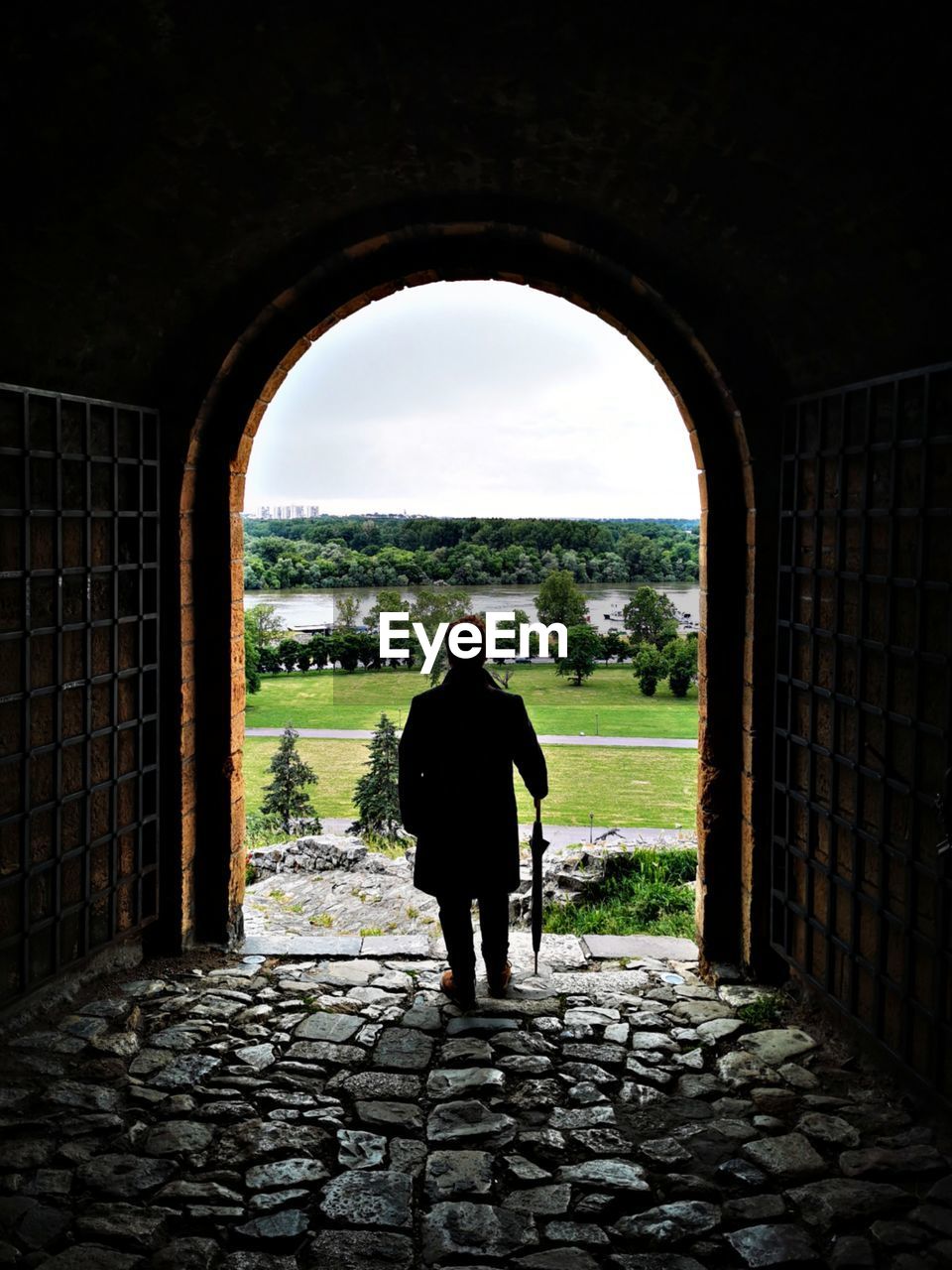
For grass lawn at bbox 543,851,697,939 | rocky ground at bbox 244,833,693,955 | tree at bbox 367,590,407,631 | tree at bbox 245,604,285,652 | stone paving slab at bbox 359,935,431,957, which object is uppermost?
tree at bbox 367,590,407,631

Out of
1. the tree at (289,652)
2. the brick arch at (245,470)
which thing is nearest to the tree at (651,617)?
the tree at (289,652)

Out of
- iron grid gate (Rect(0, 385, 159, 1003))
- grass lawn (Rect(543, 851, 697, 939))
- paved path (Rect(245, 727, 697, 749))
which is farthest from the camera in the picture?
paved path (Rect(245, 727, 697, 749))

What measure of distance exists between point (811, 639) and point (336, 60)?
3142 mm

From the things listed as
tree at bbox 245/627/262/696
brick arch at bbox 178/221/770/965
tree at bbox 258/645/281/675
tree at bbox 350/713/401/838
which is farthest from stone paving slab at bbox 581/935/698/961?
tree at bbox 258/645/281/675

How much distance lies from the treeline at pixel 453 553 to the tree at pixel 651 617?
0.42 m

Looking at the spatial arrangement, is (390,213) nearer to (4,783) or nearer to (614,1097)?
(4,783)

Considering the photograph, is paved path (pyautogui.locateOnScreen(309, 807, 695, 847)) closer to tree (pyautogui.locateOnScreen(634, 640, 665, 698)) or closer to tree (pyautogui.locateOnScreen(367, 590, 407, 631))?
tree (pyautogui.locateOnScreen(634, 640, 665, 698))

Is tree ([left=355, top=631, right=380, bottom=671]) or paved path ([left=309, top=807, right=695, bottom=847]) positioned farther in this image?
tree ([left=355, top=631, right=380, bottom=671])

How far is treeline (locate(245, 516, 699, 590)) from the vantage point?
64.5 ft

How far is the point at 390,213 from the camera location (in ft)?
15.8

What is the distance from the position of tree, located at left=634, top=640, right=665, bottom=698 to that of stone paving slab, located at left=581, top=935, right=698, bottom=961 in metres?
13.9

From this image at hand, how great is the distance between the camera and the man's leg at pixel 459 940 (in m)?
4.49

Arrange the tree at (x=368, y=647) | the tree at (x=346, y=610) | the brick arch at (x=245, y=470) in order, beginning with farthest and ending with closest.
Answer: the tree at (x=346, y=610) → the tree at (x=368, y=647) → the brick arch at (x=245, y=470)

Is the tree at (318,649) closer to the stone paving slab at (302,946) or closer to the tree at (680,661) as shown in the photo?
the tree at (680,661)
